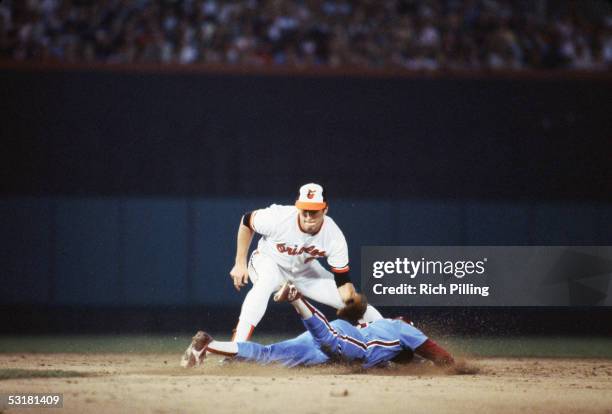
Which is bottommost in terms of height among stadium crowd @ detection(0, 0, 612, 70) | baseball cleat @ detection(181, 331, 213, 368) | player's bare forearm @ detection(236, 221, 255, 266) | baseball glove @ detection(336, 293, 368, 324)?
baseball cleat @ detection(181, 331, 213, 368)

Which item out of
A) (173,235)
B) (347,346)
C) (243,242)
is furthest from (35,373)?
(173,235)

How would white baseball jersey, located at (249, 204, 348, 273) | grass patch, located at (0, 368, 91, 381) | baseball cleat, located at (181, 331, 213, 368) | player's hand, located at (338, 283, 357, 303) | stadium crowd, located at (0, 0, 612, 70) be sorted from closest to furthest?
baseball cleat, located at (181, 331, 213, 368), grass patch, located at (0, 368, 91, 381), player's hand, located at (338, 283, 357, 303), white baseball jersey, located at (249, 204, 348, 273), stadium crowd, located at (0, 0, 612, 70)

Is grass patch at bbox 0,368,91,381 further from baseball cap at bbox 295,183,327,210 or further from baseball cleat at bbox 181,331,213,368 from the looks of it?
baseball cap at bbox 295,183,327,210

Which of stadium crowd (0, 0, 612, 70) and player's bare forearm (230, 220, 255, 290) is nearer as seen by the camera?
player's bare forearm (230, 220, 255, 290)

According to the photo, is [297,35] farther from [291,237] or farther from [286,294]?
[286,294]

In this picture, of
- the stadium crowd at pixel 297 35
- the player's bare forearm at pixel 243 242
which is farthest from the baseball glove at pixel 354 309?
the stadium crowd at pixel 297 35

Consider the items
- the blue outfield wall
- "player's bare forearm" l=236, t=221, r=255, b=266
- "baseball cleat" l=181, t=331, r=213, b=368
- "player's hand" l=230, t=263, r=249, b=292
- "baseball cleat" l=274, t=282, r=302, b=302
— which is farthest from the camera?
the blue outfield wall

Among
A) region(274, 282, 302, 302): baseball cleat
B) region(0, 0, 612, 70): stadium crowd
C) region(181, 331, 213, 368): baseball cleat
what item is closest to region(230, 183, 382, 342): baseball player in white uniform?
region(181, 331, 213, 368): baseball cleat
